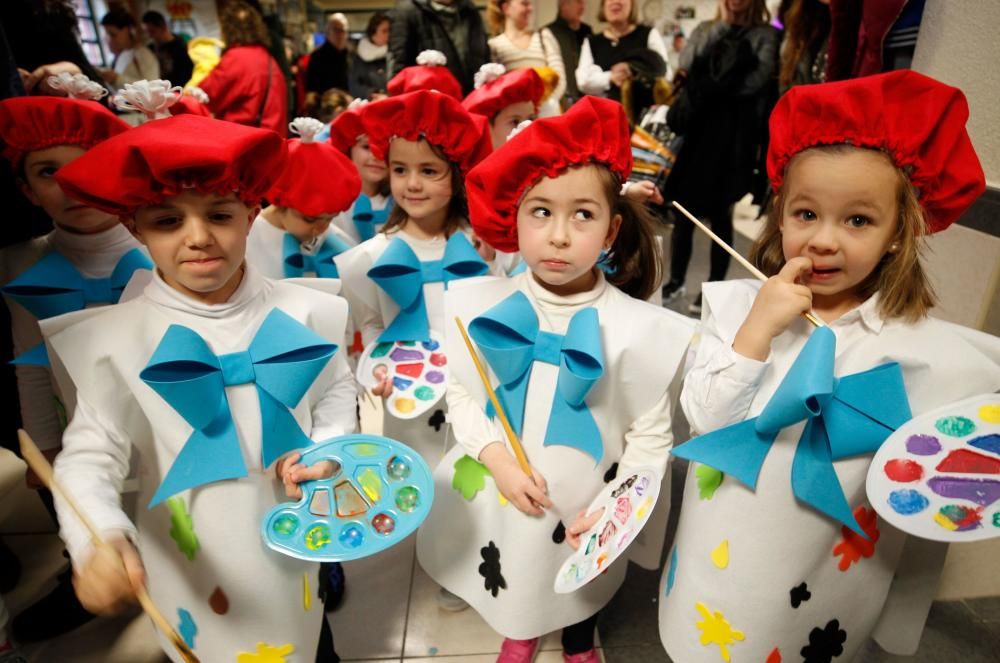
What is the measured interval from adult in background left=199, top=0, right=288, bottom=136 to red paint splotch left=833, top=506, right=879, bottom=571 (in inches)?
112

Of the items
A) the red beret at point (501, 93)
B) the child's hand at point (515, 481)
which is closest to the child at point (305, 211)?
the red beret at point (501, 93)

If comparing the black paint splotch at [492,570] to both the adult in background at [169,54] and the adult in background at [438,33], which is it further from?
the adult in background at [169,54]

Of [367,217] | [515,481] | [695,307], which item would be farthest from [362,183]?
[695,307]

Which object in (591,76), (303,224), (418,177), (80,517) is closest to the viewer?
(80,517)

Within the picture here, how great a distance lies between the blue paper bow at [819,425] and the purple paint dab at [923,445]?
0.04 meters

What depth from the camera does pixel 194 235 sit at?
0.96 metres

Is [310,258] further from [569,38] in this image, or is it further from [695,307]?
[569,38]

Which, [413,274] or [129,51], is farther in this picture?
[129,51]

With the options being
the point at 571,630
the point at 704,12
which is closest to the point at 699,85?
the point at 571,630

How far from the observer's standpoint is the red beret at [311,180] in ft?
5.34

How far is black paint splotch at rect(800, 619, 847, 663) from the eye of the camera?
1.07 meters

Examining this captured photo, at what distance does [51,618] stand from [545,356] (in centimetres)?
141

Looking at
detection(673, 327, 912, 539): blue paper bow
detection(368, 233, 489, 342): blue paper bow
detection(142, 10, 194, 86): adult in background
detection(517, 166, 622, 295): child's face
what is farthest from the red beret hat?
detection(142, 10, 194, 86): adult in background

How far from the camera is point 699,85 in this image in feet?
9.41
